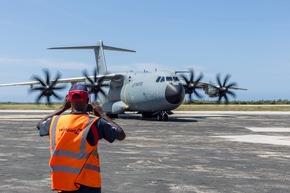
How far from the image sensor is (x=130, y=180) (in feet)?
29.5

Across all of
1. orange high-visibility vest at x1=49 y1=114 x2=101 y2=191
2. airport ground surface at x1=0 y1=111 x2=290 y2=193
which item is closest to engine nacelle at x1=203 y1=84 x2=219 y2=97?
airport ground surface at x1=0 y1=111 x2=290 y2=193

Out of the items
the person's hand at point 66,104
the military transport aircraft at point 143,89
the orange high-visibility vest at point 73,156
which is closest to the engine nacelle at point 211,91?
the military transport aircraft at point 143,89

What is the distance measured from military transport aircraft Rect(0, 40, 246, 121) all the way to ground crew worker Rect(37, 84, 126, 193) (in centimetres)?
2492

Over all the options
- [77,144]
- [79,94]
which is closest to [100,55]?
[79,94]

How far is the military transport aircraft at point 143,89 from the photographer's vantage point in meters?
29.8

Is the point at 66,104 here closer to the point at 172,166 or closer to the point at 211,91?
the point at 172,166

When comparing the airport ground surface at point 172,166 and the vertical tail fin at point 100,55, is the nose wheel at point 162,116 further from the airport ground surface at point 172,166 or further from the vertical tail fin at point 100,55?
the airport ground surface at point 172,166

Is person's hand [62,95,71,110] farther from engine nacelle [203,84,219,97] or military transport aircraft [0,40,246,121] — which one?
engine nacelle [203,84,219,97]

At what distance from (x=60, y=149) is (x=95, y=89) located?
99.8ft

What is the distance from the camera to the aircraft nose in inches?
1141

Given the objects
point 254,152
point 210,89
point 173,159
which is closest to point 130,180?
point 173,159

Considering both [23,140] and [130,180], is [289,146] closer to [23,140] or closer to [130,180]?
[130,180]

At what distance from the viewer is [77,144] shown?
4.00 meters

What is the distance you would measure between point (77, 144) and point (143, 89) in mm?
28057
